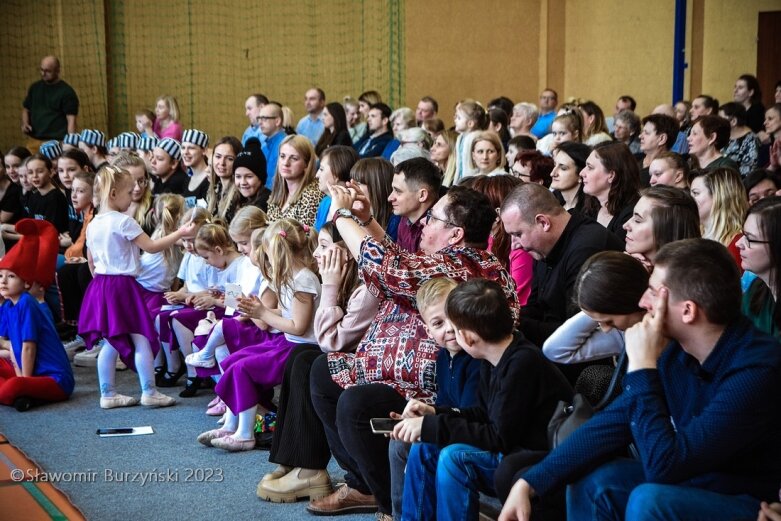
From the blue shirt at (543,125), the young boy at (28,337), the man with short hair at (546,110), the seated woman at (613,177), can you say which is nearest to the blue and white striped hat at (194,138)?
the young boy at (28,337)

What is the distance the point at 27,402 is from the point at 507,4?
9689mm

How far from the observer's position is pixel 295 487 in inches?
140

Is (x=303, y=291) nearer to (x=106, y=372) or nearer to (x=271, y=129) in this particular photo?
(x=106, y=372)

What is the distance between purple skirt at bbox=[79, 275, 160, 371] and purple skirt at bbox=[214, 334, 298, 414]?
3.13 feet

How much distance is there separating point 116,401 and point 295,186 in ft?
5.02

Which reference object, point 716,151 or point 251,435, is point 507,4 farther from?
point 251,435

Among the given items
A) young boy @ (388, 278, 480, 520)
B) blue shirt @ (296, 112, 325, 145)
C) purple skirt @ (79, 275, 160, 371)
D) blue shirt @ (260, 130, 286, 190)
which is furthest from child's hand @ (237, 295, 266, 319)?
blue shirt @ (296, 112, 325, 145)

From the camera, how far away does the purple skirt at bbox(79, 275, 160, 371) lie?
4844 millimetres

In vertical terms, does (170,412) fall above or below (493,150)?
below

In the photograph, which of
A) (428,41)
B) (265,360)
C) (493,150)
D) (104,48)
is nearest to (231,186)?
(493,150)

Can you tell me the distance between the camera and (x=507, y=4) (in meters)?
12.8

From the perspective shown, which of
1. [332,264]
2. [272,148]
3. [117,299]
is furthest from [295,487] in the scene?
[272,148]

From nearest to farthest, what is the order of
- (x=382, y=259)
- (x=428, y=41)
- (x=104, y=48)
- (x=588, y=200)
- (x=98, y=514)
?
(x=382, y=259) < (x=98, y=514) < (x=588, y=200) < (x=104, y=48) < (x=428, y=41)

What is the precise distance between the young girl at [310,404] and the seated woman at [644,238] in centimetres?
88
